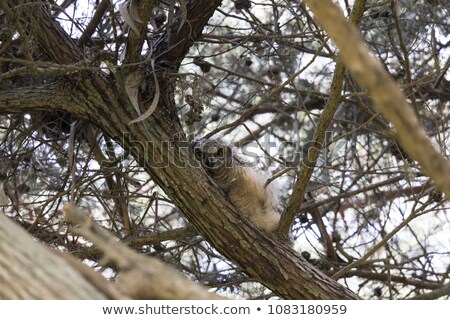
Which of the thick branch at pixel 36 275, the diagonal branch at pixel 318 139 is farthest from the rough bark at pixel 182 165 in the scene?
the thick branch at pixel 36 275

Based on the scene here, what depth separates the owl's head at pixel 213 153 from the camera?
8.92ft

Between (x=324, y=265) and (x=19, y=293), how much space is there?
270 cm

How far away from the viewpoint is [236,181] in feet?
9.22

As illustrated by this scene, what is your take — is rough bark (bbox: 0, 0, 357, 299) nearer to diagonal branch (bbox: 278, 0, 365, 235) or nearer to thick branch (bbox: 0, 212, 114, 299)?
diagonal branch (bbox: 278, 0, 365, 235)

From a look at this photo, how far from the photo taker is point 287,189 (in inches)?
135

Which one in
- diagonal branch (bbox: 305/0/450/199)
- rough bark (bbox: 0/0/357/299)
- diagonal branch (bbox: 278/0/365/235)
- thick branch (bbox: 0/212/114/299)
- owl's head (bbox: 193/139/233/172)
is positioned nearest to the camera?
diagonal branch (bbox: 305/0/450/199)

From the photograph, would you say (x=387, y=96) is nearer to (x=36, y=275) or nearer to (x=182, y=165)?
(x=36, y=275)

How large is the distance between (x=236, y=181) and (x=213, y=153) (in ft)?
0.49

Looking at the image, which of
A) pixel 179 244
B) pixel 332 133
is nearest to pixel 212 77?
pixel 332 133

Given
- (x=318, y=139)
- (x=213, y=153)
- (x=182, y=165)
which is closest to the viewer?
(x=318, y=139)

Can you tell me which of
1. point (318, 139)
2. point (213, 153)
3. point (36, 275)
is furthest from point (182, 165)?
point (36, 275)

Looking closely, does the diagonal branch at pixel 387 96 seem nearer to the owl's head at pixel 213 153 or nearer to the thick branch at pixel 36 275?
the thick branch at pixel 36 275

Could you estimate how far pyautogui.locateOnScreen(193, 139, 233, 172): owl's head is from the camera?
272cm

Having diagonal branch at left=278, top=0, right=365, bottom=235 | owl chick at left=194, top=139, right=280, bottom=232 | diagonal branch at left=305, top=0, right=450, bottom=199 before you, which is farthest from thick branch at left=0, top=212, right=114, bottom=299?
owl chick at left=194, top=139, right=280, bottom=232
